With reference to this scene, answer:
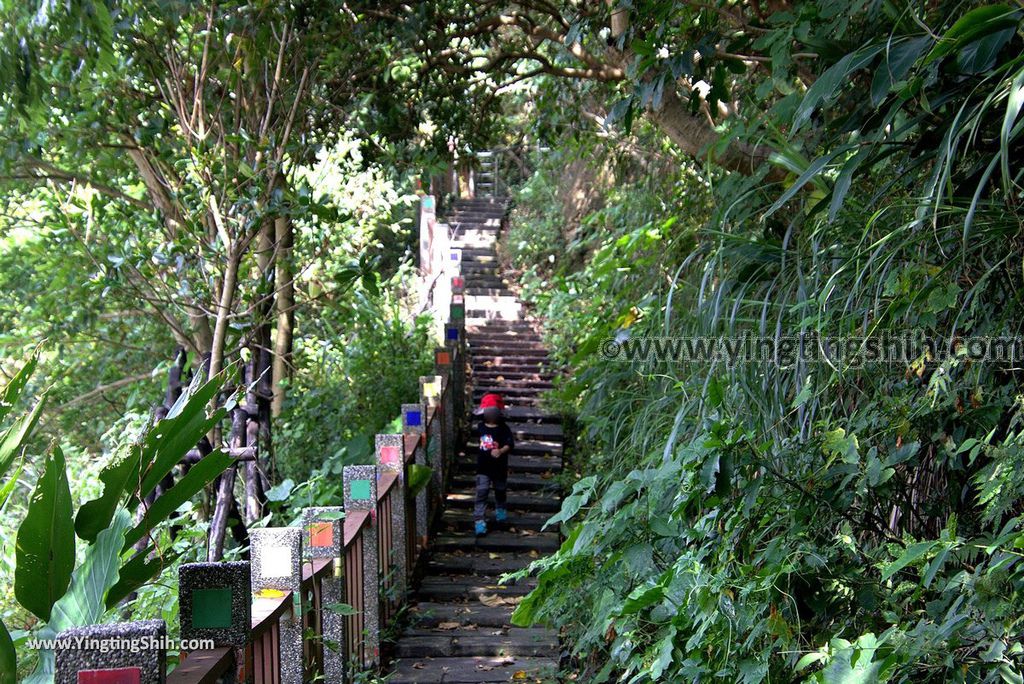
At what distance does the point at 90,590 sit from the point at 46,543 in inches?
9.3

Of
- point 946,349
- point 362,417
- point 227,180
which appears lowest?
point 362,417

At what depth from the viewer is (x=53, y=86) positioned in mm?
5891

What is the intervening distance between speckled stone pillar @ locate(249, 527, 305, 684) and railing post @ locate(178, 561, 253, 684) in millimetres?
805

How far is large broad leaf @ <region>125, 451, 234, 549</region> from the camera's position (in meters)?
2.61

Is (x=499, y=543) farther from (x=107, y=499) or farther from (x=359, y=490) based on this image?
(x=107, y=499)

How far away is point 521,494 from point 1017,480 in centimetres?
700

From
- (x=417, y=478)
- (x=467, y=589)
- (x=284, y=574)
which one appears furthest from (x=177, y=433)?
(x=467, y=589)

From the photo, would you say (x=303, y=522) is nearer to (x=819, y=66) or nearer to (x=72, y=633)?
(x=72, y=633)

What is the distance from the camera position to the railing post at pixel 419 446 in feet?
25.3

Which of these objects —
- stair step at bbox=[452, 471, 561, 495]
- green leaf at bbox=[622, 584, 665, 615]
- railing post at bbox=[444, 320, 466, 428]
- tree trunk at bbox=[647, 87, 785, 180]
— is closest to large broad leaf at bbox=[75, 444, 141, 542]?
green leaf at bbox=[622, 584, 665, 615]

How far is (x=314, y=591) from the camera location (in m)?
4.34

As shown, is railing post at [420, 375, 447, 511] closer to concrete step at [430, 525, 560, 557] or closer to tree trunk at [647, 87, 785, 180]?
concrete step at [430, 525, 560, 557]

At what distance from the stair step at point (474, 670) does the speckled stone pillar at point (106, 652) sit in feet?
10.8

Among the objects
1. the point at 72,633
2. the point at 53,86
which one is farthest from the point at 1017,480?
the point at 53,86
